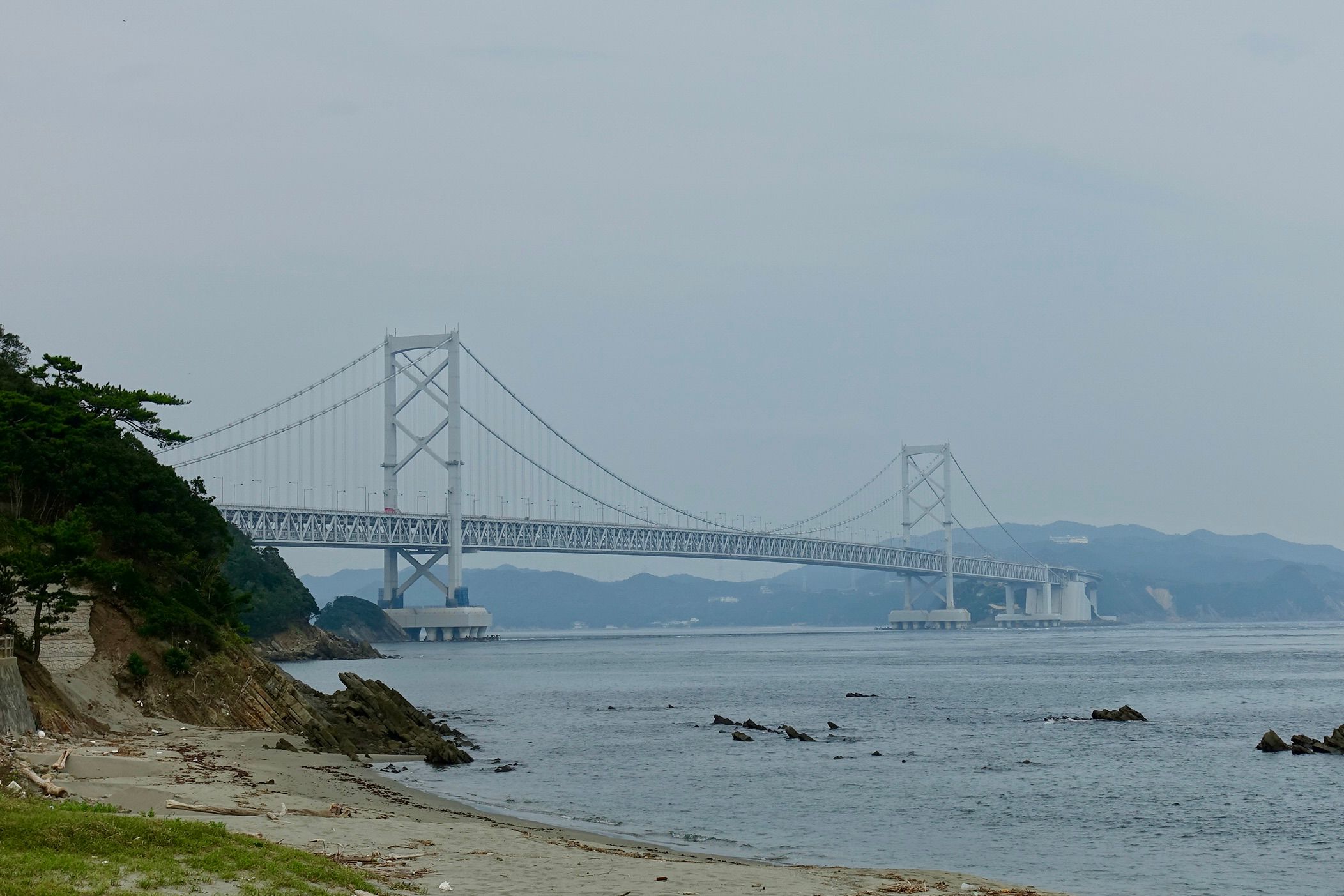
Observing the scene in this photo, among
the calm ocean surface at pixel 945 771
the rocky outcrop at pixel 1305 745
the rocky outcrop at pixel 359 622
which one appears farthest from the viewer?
the rocky outcrop at pixel 359 622

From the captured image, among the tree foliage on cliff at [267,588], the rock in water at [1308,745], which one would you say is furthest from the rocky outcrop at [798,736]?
the tree foliage on cliff at [267,588]

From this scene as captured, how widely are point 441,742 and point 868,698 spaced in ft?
67.4

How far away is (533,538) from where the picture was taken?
95.1 metres

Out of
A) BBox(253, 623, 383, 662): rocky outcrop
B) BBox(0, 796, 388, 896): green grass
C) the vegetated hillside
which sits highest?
the vegetated hillside

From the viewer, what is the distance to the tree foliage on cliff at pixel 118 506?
26.7 meters

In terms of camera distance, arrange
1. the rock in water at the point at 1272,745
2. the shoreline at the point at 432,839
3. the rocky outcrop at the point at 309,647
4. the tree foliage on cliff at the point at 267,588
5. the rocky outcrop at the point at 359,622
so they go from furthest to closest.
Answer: the rocky outcrop at the point at 359,622 < the rocky outcrop at the point at 309,647 < the tree foliage on cliff at the point at 267,588 < the rock in water at the point at 1272,745 < the shoreline at the point at 432,839

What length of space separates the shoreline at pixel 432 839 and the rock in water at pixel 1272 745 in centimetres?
1575

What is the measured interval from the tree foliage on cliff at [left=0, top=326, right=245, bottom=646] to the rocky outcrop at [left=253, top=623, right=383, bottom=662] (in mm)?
38707

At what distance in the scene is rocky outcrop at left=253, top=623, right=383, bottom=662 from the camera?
70.1 metres

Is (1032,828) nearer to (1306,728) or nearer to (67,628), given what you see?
(67,628)

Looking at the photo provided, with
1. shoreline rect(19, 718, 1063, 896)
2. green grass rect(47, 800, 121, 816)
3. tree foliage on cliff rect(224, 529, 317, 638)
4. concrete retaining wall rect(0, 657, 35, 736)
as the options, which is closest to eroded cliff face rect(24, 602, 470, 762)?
concrete retaining wall rect(0, 657, 35, 736)

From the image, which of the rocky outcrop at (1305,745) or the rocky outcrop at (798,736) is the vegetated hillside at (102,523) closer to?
the rocky outcrop at (798,736)

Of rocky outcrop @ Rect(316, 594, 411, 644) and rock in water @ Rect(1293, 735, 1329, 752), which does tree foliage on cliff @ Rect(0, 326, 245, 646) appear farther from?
rocky outcrop @ Rect(316, 594, 411, 644)

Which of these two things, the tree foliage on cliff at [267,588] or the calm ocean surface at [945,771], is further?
the tree foliage on cliff at [267,588]
